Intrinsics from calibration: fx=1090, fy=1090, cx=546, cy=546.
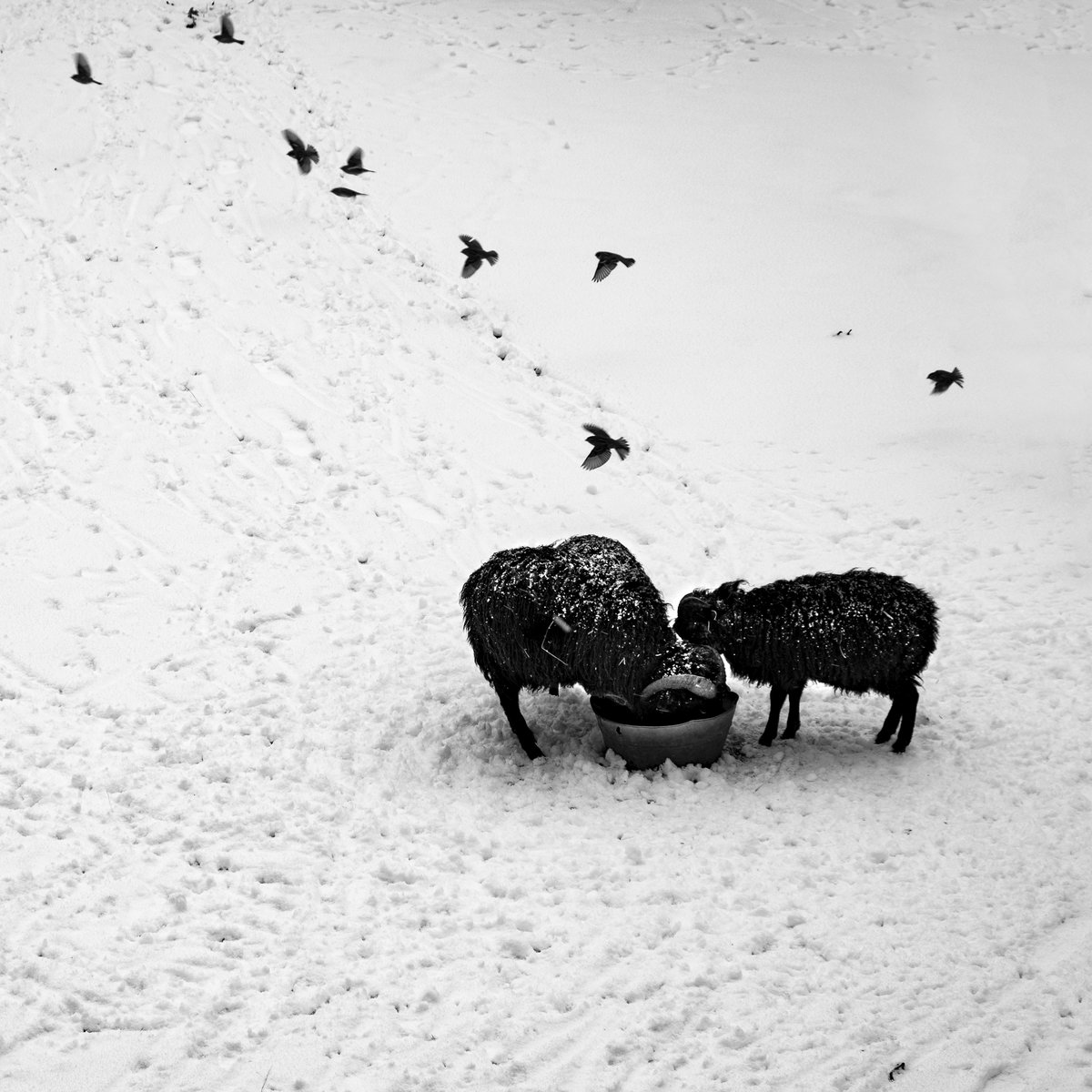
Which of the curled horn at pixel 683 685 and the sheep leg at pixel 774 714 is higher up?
the curled horn at pixel 683 685

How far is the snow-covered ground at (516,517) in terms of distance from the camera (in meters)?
4.50

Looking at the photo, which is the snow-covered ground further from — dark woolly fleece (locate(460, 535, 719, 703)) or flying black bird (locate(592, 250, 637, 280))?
flying black bird (locate(592, 250, 637, 280))

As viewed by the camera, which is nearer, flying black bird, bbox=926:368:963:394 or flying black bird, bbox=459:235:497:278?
flying black bird, bbox=926:368:963:394

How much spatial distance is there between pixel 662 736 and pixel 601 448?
4.08 metres

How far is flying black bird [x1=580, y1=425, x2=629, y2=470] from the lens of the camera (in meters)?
9.18

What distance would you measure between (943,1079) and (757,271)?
1141 cm

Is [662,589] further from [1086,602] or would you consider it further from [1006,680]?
[1086,602]

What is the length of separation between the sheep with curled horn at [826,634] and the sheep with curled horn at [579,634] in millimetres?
253

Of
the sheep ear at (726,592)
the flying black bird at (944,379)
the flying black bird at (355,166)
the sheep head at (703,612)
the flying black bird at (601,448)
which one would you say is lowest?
the sheep head at (703,612)

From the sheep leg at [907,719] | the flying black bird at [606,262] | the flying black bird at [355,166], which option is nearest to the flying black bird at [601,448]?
the flying black bird at [606,262]

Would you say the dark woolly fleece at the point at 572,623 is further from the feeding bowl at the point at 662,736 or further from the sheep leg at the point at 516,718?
the feeding bowl at the point at 662,736

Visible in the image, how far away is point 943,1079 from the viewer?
13.3ft

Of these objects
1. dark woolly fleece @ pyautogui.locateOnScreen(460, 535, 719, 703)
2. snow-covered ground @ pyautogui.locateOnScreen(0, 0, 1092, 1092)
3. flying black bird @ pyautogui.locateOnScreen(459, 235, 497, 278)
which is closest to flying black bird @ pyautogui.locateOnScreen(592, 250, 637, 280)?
snow-covered ground @ pyautogui.locateOnScreen(0, 0, 1092, 1092)

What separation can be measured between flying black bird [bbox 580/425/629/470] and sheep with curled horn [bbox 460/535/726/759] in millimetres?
2912
